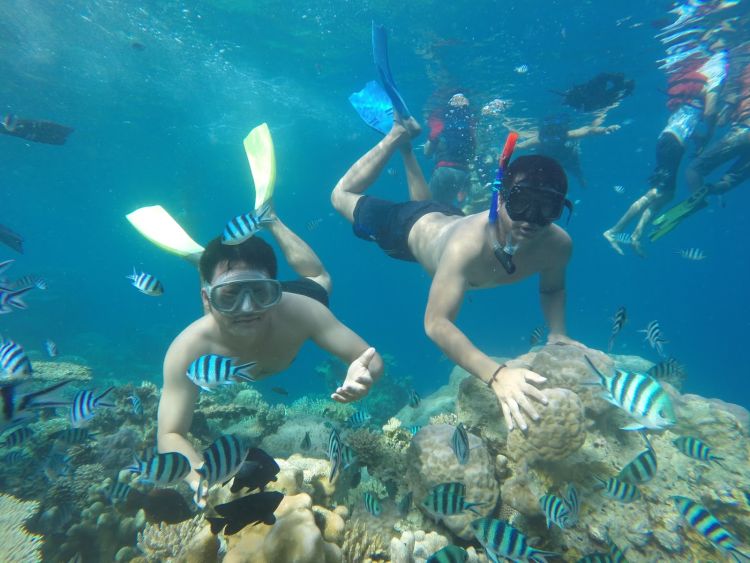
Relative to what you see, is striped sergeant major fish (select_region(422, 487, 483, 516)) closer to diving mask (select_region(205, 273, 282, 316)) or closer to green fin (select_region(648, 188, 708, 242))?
diving mask (select_region(205, 273, 282, 316))

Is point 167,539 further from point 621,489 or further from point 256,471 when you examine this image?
point 621,489

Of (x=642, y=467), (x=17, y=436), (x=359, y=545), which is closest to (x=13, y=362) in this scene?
(x=17, y=436)

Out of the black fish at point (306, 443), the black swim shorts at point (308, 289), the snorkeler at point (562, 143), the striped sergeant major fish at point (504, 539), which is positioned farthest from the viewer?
the snorkeler at point (562, 143)

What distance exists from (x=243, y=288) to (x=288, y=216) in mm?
80626

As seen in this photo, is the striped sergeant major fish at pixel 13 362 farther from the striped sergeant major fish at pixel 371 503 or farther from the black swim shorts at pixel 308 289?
the striped sergeant major fish at pixel 371 503

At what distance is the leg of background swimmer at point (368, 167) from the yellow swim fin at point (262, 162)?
152 centimetres

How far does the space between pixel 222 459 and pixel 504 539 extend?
6.29 feet

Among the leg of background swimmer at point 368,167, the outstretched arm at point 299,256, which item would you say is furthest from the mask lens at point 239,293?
the leg of background swimmer at point 368,167

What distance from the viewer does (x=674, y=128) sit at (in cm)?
1210

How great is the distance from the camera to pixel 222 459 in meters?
2.26

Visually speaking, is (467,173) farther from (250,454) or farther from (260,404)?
(250,454)

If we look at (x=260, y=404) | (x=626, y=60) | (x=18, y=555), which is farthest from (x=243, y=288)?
(x=626, y=60)

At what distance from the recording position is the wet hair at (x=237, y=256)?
362 cm

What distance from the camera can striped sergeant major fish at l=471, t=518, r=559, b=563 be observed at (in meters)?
2.51
